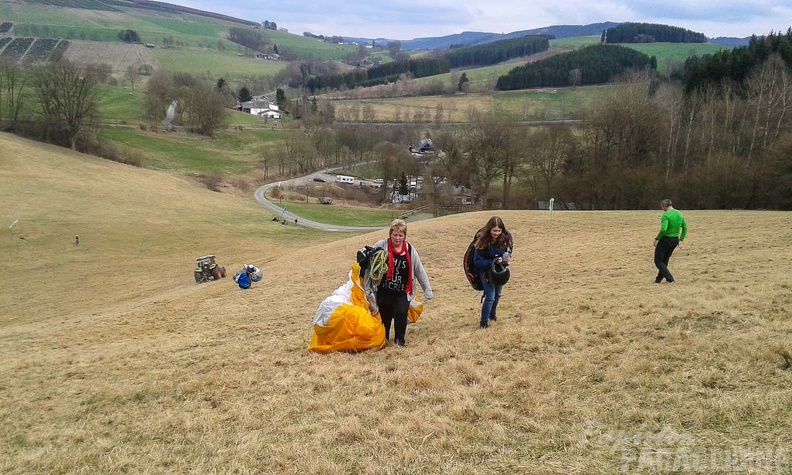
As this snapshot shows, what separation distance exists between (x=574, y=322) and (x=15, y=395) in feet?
36.3

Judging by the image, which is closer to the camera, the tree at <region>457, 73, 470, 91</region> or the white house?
the white house

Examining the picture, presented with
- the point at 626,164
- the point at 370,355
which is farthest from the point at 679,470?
the point at 626,164

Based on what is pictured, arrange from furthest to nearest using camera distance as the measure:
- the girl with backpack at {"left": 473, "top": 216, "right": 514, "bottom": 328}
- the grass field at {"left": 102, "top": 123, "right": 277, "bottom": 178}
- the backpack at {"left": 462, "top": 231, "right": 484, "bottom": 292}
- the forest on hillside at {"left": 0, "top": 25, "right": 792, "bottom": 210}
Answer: the grass field at {"left": 102, "top": 123, "right": 277, "bottom": 178}, the forest on hillside at {"left": 0, "top": 25, "right": 792, "bottom": 210}, the backpack at {"left": 462, "top": 231, "right": 484, "bottom": 292}, the girl with backpack at {"left": 473, "top": 216, "right": 514, "bottom": 328}

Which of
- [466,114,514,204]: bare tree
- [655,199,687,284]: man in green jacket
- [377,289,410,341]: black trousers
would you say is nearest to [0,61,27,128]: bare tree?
[466,114,514,204]: bare tree

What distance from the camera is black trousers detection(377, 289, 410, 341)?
831 centimetres

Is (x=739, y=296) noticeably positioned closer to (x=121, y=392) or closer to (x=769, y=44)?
(x=121, y=392)

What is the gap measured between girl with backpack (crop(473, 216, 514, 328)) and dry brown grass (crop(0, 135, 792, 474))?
1053mm

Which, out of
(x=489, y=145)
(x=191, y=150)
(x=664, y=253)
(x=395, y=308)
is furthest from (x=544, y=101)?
(x=395, y=308)

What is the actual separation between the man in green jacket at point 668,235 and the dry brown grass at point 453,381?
55 centimetres

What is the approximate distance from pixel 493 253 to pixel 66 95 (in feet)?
254

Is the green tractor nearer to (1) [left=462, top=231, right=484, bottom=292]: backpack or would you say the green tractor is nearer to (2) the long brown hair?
(1) [left=462, top=231, right=484, bottom=292]: backpack

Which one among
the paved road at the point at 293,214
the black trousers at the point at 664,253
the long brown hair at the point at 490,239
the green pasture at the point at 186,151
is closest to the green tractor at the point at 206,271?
the long brown hair at the point at 490,239

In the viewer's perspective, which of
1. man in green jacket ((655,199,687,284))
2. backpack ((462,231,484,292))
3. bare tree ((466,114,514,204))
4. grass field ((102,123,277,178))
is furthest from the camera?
grass field ((102,123,277,178))

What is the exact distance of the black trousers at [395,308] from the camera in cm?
831
